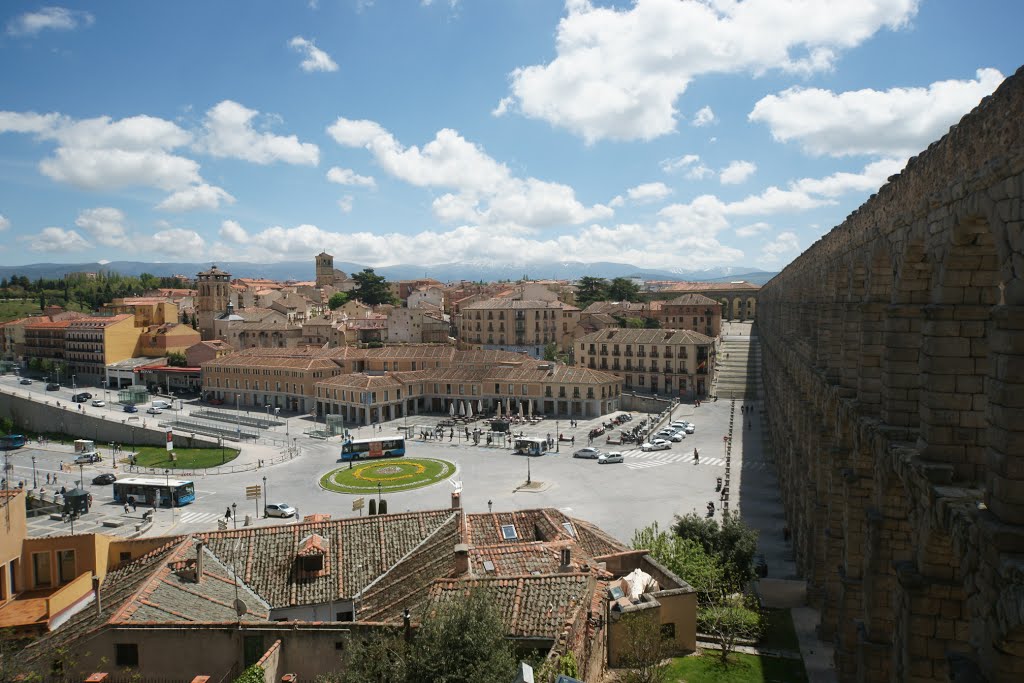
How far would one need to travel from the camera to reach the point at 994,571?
23.5ft

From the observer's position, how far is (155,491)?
150 feet

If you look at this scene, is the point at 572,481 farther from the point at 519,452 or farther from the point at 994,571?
the point at 994,571

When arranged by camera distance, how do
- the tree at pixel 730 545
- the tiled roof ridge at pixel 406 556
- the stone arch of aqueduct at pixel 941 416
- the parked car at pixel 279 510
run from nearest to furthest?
the stone arch of aqueduct at pixel 941 416 < the tiled roof ridge at pixel 406 556 < the tree at pixel 730 545 < the parked car at pixel 279 510

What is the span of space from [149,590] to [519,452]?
39.8 metres

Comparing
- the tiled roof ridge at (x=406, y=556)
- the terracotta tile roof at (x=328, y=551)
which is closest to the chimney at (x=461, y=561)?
the tiled roof ridge at (x=406, y=556)

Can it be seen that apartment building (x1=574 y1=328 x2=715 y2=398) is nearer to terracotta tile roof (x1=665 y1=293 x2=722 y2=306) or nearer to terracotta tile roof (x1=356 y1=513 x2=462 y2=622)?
terracotta tile roof (x1=665 y1=293 x2=722 y2=306)

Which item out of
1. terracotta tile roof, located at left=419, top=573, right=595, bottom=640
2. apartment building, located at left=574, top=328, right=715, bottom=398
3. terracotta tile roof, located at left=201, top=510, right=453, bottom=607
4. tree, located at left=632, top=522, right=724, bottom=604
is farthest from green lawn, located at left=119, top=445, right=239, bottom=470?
terracotta tile roof, located at left=419, top=573, right=595, bottom=640

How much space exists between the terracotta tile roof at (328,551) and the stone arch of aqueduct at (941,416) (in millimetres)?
13131

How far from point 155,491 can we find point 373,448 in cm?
1585

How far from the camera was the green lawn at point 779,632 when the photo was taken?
2100 centimetres

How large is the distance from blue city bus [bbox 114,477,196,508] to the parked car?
7.81 metres

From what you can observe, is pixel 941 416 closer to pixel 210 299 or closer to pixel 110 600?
pixel 110 600

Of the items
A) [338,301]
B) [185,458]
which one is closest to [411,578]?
[185,458]

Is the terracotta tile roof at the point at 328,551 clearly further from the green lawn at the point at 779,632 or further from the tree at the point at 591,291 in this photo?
the tree at the point at 591,291
